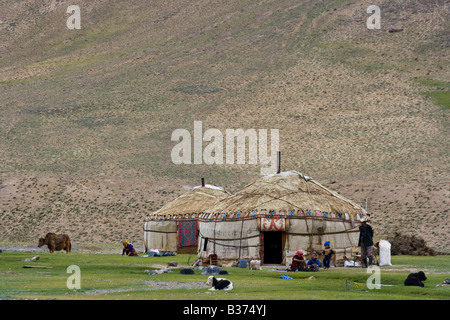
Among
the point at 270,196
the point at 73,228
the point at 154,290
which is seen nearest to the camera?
the point at 154,290

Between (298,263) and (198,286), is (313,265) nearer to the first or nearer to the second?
(298,263)

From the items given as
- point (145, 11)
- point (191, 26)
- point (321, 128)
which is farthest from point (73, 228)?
point (145, 11)

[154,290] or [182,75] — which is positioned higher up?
[182,75]

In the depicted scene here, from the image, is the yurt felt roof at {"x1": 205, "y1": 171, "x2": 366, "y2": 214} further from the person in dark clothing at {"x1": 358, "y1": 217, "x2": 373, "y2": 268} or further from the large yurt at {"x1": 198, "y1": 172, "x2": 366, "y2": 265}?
the person in dark clothing at {"x1": 358, "y1": 217, "x2": 373, "y2": 268}

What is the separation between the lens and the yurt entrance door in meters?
22.5

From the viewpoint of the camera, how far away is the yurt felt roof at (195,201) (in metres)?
30.1

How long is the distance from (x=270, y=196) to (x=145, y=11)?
91394mm

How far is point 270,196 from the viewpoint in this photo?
2216 cm

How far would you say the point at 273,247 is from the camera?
2277cm

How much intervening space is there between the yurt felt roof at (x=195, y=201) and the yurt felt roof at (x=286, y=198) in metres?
6.87

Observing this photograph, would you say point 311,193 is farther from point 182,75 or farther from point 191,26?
point 191,26

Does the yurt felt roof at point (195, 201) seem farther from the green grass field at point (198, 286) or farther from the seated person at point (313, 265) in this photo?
the seated person at point (313, 265)

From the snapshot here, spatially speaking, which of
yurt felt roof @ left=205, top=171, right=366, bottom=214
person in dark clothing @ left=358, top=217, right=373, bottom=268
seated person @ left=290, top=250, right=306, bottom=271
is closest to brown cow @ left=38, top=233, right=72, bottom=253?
yurt felt roof @ left=205, top=171, right=366, bottom=214

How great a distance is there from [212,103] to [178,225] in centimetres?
4192
